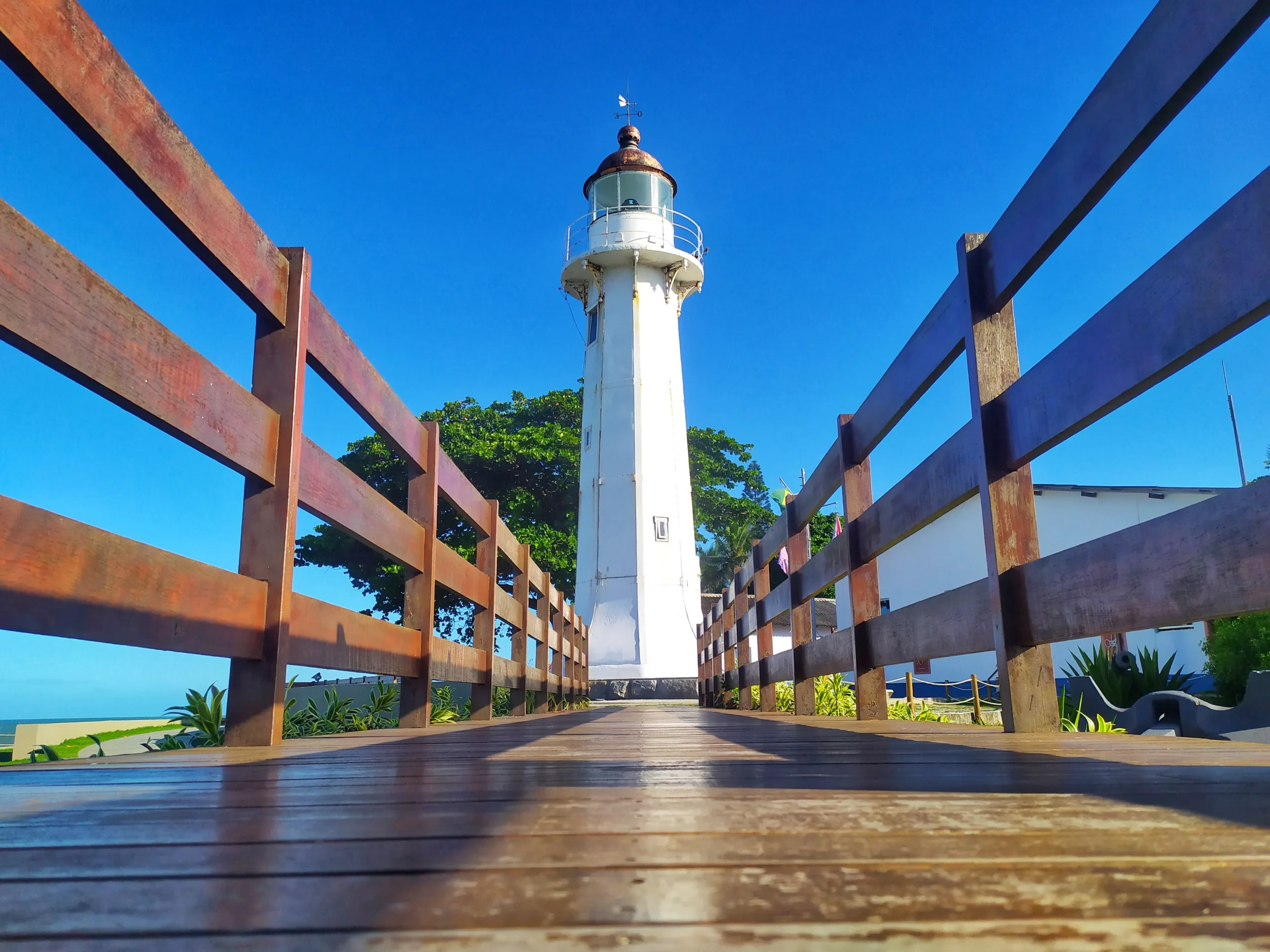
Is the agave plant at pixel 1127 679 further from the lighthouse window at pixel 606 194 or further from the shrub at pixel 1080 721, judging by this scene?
the lighthouse window at pixel 606 194

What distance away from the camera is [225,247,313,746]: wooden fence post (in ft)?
7.07

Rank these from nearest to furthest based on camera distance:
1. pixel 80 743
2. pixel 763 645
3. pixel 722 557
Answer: pixel 763 645 < pixel 80 743 < pixel 722 557

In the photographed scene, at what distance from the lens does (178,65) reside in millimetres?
9859

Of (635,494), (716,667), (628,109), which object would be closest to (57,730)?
(716,667)

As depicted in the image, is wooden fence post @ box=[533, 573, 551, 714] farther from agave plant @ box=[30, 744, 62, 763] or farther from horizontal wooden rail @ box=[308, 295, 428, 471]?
agave plant @ box=[30, 744, 62, 763]

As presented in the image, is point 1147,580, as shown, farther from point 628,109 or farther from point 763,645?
point 628,109

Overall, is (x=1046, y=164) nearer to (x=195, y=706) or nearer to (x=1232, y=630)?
(x=195, y=706)

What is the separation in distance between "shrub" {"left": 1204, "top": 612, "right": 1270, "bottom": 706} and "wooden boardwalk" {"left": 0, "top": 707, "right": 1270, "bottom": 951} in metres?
8.40

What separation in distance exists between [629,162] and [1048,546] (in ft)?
38.7

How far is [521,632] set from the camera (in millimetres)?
5738

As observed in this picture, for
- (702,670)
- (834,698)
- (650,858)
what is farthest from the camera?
(702,670)

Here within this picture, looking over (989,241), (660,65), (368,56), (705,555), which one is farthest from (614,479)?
(705,555)

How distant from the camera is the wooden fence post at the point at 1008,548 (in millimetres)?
2240

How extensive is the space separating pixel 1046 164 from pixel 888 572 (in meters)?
20.6
